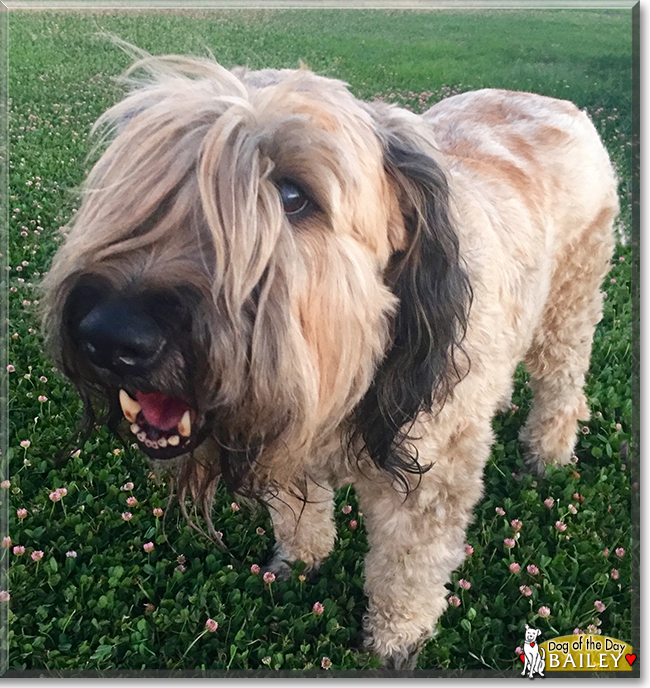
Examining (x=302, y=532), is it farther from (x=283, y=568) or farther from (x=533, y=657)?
(x=533, y=657)

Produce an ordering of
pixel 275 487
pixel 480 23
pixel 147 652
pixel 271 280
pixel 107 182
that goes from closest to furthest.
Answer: pixel 271 280
pixel 107 182
pixel 275 487
pixel 480 23
pixel 147 652

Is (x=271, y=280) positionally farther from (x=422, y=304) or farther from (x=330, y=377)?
(x=422, y=304)

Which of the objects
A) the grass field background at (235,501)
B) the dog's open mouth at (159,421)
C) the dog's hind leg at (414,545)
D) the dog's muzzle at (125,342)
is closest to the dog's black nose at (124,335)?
the dog's muzzle at (125,342)

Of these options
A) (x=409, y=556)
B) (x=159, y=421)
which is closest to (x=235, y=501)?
(x=409, y=556)

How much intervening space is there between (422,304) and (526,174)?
4.52 ft

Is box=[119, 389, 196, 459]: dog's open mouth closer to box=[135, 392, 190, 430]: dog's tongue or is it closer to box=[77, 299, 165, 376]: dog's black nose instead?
box=[135, 392, 190, 430]: dog's tongue

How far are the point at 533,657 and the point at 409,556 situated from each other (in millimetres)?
601

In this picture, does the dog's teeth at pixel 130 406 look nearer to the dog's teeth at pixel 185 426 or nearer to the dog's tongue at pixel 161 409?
the dog's tongue at pixel 161 409

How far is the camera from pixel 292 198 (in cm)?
176

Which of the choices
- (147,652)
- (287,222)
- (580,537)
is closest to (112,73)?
(287,222)

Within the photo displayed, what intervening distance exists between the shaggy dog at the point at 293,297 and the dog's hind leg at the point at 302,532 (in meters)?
0.49

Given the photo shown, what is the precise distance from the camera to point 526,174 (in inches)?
119

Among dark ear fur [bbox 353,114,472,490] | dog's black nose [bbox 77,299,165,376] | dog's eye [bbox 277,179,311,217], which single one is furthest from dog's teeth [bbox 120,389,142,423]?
dark ear fur [bbox 353,114,472,490]

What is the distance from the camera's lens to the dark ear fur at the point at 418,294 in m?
1.99
